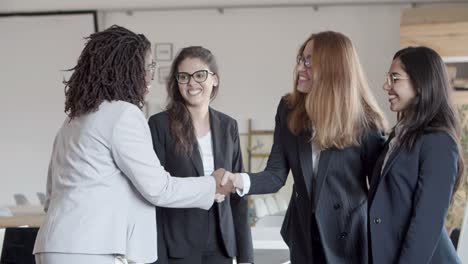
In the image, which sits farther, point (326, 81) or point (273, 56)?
point (273, 56)

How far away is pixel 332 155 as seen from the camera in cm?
226

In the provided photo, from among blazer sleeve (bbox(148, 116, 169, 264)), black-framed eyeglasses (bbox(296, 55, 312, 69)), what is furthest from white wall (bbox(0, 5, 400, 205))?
black-framed eyeglasses (bbox(296, 55, 312, 69))

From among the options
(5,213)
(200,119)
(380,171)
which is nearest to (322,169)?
(380,171)

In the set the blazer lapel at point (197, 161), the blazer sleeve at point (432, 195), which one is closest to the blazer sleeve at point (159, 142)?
the blazer lapel at point (197, 161)

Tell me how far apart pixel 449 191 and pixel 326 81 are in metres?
0.58

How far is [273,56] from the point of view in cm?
693

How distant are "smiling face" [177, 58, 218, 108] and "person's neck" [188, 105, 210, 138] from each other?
2 centimetres

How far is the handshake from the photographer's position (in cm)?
248

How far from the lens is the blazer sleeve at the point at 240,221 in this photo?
2.71 meters

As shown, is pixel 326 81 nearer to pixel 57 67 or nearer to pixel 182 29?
pixel 182 29

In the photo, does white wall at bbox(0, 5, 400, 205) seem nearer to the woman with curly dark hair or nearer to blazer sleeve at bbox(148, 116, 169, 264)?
blazer sleeve at bbox(148, 116, 169, 264)

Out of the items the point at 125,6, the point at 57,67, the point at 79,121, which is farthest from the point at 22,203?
the point at 79,121

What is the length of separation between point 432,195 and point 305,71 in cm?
68

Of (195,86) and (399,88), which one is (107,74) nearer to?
(195,86)
